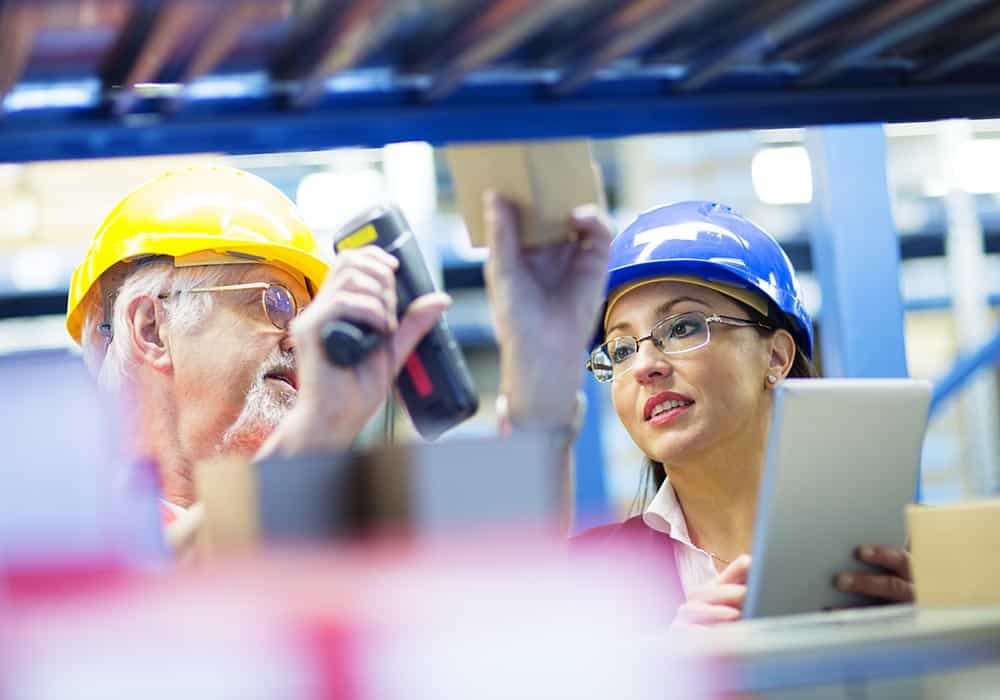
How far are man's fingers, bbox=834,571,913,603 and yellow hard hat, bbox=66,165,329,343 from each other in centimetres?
144

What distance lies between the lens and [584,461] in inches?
251

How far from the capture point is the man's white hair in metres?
2.95

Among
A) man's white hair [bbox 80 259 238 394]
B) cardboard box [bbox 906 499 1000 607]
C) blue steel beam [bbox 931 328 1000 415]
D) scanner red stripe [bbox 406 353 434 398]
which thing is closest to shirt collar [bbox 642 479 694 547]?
man's white hair [bbox 80 259 238 394]

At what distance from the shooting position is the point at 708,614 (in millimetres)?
2285

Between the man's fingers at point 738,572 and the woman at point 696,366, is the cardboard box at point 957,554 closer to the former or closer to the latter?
the man's fingers at point 738,572

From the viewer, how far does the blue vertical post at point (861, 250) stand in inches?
157

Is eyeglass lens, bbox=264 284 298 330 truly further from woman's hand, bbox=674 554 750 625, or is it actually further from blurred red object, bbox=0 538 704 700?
blurred red object, bbox=0 538 704 700

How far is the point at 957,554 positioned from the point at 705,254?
4.53ft

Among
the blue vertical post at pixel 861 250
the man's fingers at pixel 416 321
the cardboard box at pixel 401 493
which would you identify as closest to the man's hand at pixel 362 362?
the man's fingers at pixel 416 321

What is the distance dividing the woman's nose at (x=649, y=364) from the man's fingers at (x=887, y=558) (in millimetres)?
929

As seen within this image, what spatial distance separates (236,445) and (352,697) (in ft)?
6.04

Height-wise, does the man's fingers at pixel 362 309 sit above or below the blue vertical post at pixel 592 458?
below

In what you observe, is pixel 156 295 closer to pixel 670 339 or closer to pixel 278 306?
pixel 278 306

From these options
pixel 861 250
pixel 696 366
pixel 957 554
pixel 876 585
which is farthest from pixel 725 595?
pixel 861 250
